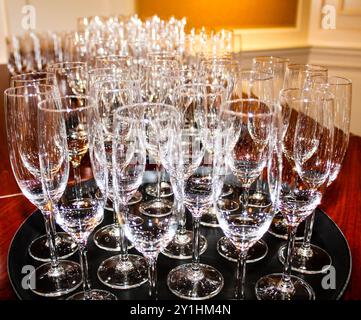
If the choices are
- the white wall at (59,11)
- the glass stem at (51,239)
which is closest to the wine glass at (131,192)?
the glass stem at (51,239)

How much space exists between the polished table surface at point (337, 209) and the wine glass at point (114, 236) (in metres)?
0.19

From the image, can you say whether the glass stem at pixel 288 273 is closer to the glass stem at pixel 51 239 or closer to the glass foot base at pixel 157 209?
the glass foot base at pixel 157 209

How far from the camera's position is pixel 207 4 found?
127 inches

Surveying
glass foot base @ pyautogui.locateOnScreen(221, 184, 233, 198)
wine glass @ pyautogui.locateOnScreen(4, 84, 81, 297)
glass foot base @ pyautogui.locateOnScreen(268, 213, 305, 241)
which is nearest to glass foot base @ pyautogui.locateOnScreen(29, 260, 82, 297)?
wine glass @ pyautogui.locateOnScreen(4, 84, 81, 297)

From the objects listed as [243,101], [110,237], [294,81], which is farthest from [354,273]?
[294,81]

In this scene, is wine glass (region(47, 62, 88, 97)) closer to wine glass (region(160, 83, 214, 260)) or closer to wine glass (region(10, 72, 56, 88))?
wine glass (region(10, 72, 56, 88))

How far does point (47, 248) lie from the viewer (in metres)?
0.99

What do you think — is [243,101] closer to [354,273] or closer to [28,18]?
[354,273]

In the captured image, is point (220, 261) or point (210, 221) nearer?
point (220, 261)

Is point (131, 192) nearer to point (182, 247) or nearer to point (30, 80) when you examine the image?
point (182, 247)

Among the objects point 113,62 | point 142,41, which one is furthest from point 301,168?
point 142,41

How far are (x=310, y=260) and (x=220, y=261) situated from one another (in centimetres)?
19

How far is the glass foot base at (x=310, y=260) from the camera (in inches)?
35.3

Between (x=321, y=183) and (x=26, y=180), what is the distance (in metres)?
0.61
